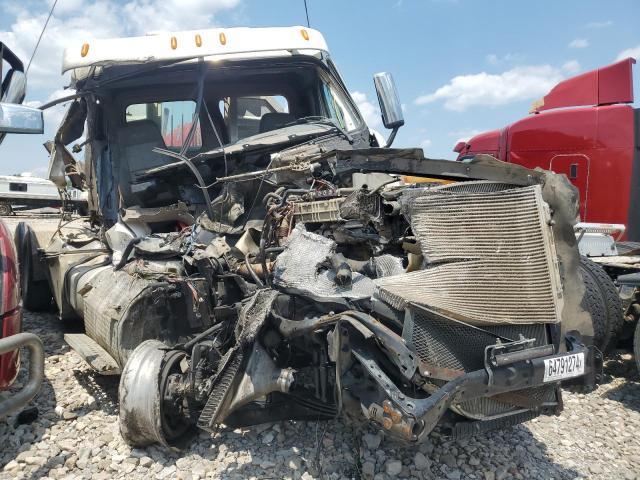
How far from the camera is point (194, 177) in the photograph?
448 cm

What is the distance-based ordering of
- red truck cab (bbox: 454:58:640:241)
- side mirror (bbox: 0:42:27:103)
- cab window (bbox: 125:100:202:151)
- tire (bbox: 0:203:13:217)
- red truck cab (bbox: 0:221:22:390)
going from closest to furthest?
red truck cab (bbox: 0:221:22:390) < side mirror (bbox: 0:42:27:103) < cab window (bbox: 125:100:202:151) < red truck cab (bbox: 454:58:640:241) < tire (bbox: 0:203:13:217)

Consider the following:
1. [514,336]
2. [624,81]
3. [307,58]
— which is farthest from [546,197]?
[624,81]

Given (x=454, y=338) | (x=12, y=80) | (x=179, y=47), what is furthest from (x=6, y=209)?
(x=454, y=338)

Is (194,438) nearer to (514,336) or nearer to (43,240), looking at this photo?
(514,336)

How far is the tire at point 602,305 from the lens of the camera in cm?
416

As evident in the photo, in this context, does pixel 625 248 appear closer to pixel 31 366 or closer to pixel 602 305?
pixel 602 305

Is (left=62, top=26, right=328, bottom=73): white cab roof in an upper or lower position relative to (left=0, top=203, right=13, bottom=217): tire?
upper

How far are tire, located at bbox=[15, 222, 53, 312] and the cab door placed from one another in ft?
21.6

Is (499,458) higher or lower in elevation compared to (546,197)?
lower

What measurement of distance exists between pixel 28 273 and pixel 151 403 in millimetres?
3484

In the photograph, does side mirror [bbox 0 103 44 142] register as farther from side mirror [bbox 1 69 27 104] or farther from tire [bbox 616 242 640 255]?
tire [bbox 616 242 640 255]

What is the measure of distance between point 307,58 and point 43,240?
3.47 metres

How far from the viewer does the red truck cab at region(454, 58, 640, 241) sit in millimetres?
6727

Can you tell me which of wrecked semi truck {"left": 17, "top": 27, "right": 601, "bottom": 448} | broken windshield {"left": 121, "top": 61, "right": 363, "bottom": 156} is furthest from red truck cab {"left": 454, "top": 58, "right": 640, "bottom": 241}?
wrecked semi truck {"left": 17, "top": 27, "right": 601, "bottom": 448}
